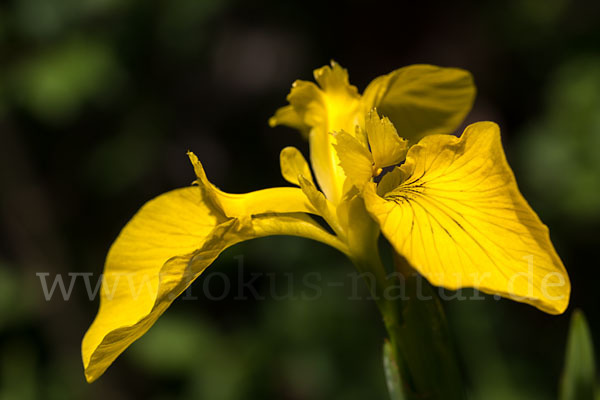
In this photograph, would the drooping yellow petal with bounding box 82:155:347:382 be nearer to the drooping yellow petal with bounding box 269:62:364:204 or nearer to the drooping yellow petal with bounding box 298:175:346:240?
the drooping yellow petal with bounding box 298:175:346:240

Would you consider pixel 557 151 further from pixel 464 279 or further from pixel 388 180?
pixel 464 279

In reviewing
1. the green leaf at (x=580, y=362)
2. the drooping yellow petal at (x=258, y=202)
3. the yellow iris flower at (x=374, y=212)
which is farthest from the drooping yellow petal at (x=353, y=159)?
the green leaf at (x=580, y=362)

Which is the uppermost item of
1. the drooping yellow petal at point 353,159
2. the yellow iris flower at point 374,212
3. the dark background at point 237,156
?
the drooping yellow petal at point 353,159

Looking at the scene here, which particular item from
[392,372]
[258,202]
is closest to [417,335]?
[392,372]

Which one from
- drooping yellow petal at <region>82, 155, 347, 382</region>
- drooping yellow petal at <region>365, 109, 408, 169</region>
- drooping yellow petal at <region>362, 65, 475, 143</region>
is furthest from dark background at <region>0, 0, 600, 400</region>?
drooping yellow petal at <region>365, 109, 408, 169</region>

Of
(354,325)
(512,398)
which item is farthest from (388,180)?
(512,398)

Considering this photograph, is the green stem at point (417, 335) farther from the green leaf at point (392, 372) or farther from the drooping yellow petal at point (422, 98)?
the drooping yellow petal at point (422, 98)

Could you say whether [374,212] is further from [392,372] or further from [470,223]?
[392,372]
